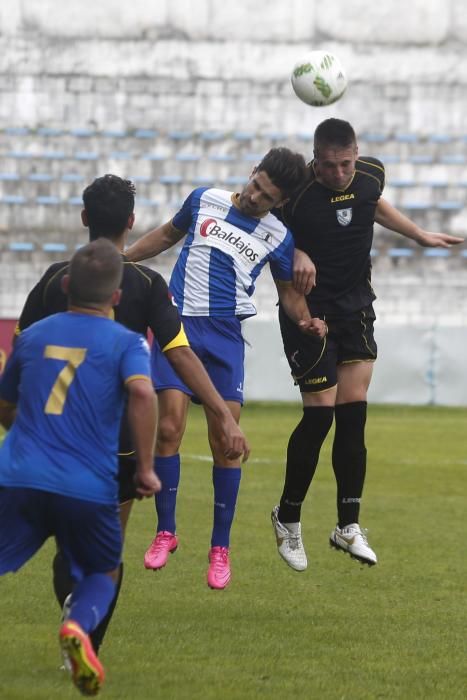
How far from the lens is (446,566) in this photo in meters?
9.55

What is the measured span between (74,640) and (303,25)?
86.5 feet

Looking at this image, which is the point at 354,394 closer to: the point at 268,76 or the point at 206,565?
the point at 206,565

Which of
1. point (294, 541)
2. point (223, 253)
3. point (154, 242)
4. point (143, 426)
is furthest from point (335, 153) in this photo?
point (143, 426)

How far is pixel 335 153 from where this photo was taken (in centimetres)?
786

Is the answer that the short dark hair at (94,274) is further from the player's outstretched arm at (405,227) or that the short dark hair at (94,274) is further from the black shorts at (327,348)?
Result: the player's outstretched arm at (405,227)

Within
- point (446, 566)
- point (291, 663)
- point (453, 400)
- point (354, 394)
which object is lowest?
point (453, 400)

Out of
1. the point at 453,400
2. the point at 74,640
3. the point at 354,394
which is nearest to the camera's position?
the point at 74,640

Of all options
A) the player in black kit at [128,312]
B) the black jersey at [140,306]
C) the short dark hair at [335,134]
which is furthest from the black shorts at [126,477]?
the short dark hair at [335,134]

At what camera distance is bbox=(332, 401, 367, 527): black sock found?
837 cm

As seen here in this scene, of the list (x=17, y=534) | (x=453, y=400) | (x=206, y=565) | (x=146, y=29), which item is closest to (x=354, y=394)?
(x=206, y=565)

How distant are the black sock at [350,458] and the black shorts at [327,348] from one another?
27cm

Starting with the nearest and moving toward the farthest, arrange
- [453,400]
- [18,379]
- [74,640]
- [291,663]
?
1. [74,640]
2. [18,379]
3. [291,663]
4. [453,400]

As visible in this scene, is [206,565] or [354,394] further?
[206,565]

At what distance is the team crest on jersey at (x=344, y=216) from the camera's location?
8094 millimetres
